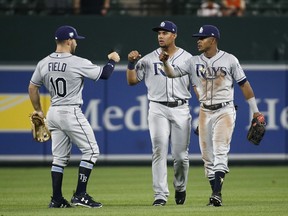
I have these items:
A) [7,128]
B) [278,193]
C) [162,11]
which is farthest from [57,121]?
[162,11]

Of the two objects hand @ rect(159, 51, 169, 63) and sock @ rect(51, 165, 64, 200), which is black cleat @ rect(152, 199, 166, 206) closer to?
sock @ rect(51, 165, 64, 200)

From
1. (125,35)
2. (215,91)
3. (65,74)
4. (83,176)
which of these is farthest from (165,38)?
(125,35)

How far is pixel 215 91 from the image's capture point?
1109 cm

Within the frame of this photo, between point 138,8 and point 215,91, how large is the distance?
25.9 feet

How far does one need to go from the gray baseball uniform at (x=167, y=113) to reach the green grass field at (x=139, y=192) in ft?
1.88

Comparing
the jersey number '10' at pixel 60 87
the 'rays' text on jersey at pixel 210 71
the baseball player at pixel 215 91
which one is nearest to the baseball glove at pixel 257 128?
the baseball player at pixel 215 91

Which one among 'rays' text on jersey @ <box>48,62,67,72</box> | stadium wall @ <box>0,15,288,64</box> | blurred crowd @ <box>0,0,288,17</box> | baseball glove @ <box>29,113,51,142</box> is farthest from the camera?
blurred crowd @ <box>0,0,288,17</box>

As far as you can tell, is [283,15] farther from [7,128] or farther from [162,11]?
[7,128]

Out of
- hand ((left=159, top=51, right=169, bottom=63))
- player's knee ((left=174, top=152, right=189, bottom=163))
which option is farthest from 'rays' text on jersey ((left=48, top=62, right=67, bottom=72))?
player's knee ((left=174, top=152, right=189, bottom=163))

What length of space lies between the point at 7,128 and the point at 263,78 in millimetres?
4826

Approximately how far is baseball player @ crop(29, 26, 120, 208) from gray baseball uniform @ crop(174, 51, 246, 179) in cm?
103

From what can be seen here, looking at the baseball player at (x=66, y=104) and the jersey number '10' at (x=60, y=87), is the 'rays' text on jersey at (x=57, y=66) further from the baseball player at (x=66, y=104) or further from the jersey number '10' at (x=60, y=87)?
the jersey number '10' at (x=60, y=87)

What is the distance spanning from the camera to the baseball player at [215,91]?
11.0m

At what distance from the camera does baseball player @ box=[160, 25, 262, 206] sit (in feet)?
35.9
